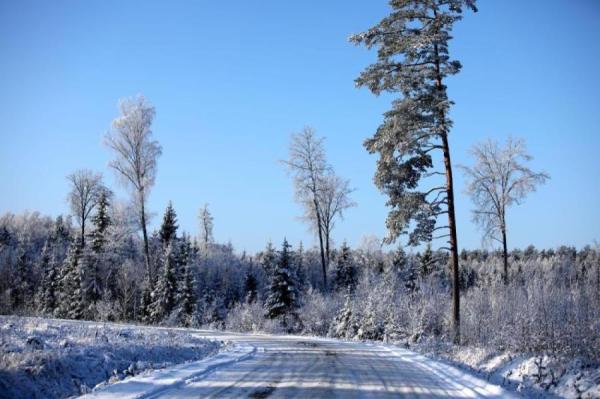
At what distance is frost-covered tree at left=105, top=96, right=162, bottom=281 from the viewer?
34.3 meters

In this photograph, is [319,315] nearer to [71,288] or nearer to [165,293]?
[165,293]

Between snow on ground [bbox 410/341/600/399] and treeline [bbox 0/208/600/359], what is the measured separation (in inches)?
34.9

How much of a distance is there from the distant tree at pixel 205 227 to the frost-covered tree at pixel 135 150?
56.0m

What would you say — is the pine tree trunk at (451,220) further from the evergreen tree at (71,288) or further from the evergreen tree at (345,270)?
the evergreen tree at (345,270)

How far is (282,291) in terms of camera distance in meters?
34.6

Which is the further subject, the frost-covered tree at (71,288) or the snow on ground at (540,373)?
the frost-covered tree at (71,288)

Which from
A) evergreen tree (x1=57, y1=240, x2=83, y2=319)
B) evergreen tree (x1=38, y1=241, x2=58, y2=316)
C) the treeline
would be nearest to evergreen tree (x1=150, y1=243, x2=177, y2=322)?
the treeline

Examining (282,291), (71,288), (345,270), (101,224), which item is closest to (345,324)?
(282,291)

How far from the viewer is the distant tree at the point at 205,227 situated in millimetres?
91562

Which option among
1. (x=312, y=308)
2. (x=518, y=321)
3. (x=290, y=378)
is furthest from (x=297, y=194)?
(x=290, y=378)

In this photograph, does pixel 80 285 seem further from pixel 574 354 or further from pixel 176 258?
pixel 574 354

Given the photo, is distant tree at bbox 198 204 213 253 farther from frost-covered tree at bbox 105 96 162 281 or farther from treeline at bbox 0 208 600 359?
frost-covered tree at bbox 105 96 162 281

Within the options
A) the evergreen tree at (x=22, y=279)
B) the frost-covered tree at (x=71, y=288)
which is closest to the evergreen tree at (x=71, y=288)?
the frost-covered tree at (x=71, y=288)

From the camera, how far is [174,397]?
6707mm
